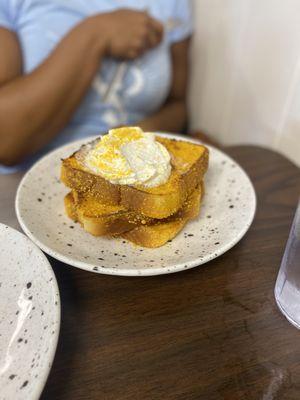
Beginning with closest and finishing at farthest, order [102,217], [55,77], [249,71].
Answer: [102,217] < [55,77] < [249,71]

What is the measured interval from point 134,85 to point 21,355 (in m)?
0.77

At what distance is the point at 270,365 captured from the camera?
0.42 meters

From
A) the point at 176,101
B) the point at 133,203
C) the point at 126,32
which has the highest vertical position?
the point at 126,32

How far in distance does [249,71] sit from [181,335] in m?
0.85

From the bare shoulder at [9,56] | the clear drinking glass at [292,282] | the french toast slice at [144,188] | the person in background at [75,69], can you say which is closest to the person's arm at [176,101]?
the person in background at [75,69]

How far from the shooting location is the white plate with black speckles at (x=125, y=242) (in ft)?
1.61

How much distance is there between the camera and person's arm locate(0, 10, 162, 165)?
85 cm

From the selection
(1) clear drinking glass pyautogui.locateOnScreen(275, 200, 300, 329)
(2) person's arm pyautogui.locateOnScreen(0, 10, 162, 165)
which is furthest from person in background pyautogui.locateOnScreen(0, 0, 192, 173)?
(1) clear drinking glass pyautogui.locateOnScreen(275, 200, 300, 329)

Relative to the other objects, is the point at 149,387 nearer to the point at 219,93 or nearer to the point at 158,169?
the point at 158,169

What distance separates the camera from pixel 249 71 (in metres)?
1.09

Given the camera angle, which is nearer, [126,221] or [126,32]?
[126,221]

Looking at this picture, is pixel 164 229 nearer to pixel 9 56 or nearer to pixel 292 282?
pixel 292 282

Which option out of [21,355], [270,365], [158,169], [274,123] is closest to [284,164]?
[274,123]

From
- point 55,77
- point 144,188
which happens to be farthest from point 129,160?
point 55,77
